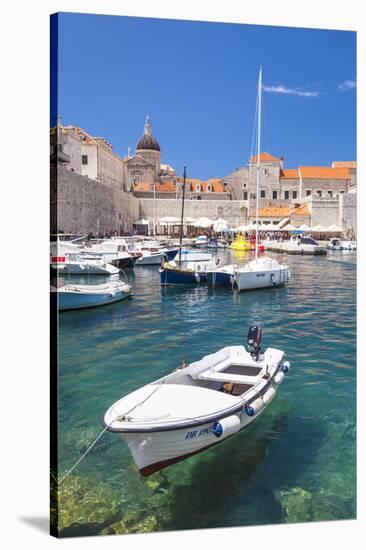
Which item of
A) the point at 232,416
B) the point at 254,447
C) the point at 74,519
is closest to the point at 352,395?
the point at 254,447

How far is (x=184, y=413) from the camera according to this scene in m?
3.42

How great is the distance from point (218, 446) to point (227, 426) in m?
0.44

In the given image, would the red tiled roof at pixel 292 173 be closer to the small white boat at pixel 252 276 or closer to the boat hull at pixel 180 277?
the small white boat at pixel 252 276

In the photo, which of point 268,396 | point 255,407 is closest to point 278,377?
point 268,396

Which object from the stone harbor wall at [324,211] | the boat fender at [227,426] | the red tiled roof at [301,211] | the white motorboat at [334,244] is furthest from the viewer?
the red tiled roof at [301,211]

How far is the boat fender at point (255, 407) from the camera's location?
388 centimetres

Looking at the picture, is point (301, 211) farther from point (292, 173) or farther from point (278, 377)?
point (278, 377)

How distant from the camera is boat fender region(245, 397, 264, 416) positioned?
3.88 meters

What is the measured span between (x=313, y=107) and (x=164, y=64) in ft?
4.47

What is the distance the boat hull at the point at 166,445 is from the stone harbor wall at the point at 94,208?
259 inches

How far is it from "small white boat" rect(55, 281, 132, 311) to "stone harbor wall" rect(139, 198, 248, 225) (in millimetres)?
16123

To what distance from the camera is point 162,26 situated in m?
3.53

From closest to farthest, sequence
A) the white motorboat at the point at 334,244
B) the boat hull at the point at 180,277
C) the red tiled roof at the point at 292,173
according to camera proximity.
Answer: the red tiled roof at the point at 292,173
the boat hull at the point at 180,277
the white motorboat at the point at 334,244

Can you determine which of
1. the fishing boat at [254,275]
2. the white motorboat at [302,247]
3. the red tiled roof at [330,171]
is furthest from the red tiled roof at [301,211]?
the red tiled roof at [330,171]
